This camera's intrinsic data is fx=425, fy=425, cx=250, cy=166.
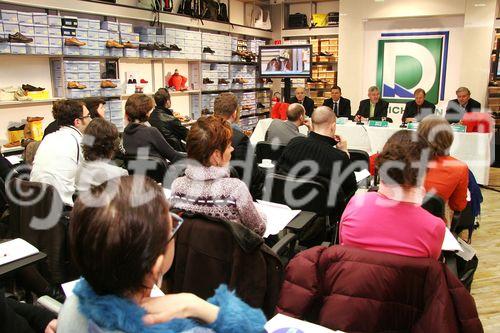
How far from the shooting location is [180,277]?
1.74 meters

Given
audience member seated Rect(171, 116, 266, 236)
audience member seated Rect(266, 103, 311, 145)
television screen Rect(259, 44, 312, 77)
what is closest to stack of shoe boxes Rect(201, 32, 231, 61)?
television screen Rect(259, 44, 312, 77)

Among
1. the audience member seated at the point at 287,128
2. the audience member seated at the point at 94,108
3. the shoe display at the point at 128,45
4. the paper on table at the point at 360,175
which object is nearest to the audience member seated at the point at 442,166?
the paper on table at the point at 360,175

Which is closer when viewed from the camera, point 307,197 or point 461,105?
point 307,197

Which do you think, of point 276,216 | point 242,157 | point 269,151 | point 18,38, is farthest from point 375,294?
point 18,38

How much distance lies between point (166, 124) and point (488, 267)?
3.52 metres

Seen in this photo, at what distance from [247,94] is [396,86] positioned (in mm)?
2898

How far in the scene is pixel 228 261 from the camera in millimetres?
1622

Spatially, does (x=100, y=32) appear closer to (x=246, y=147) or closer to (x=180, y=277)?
(x=246, y=147)

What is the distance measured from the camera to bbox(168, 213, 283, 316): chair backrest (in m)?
1.58

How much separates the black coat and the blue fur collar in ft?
13.5

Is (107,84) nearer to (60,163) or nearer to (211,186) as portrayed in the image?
(60,163)

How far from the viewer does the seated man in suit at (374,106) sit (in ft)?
22.0

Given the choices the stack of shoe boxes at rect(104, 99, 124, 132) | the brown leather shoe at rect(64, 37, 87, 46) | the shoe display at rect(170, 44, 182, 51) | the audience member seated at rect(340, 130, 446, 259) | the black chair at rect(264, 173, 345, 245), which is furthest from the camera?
the shoe display at rect(170, 44, 182, 51)

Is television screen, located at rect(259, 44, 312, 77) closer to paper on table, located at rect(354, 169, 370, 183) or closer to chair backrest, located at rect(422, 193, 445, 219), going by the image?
paper on table, located at rect(354, 169, 370, 183)
